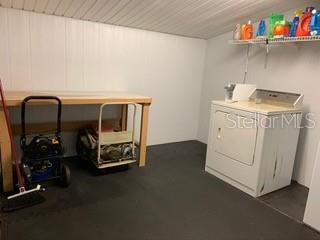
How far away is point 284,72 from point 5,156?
317cm

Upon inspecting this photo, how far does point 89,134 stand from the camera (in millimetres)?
2998

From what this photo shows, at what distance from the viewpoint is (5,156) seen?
229cm

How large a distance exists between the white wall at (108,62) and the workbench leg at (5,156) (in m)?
0.71

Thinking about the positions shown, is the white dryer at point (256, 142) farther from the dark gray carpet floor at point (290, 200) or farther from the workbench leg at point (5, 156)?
the workbench leg at point (5, 156)

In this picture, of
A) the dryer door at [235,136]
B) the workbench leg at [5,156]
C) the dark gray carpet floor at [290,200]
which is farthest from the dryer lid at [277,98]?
the workbench leg at [5,156]

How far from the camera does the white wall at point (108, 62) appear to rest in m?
2.77

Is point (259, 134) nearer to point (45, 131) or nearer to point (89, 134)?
point (89, 134)

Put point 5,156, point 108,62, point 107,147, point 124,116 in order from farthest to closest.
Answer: point 124,116 < point 108,62 < point 107,147 < point 5,156

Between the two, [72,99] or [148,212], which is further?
[72,99]

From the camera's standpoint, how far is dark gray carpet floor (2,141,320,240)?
74.9 inches

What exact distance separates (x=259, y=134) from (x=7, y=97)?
2409mm
